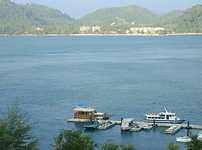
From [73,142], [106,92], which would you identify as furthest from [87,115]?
[73,142]

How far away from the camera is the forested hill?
13512 centimetres

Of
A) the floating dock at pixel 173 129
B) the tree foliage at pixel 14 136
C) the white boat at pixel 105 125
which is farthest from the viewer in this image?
the white boat at pixel 105 125

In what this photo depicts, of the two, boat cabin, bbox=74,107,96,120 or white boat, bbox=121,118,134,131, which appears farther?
boat cabin, bbox=74,107,96,120

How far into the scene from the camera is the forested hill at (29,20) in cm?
13512

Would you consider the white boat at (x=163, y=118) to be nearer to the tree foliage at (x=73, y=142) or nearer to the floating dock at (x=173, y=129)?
the floating dock at (x=173, y=129)

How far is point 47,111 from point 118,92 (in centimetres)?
680

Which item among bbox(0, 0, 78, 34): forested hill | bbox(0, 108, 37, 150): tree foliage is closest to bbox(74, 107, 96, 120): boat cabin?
bbox(0, 108, 37, 150): tree foliage

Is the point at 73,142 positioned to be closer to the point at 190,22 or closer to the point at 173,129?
the point at 173,129

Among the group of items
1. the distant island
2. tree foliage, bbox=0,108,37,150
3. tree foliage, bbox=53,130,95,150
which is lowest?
the distant island

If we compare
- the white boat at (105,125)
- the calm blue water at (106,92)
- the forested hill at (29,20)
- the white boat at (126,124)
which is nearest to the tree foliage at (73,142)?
the calm blue water at (106,92)

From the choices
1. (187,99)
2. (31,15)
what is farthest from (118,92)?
(31,15)

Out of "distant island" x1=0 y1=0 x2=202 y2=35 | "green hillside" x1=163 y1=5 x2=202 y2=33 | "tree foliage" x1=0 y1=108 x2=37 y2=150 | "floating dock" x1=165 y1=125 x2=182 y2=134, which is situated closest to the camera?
"tree foliage" x1=0 y1=108 x2=37 y2=150

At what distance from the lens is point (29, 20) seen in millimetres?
155000

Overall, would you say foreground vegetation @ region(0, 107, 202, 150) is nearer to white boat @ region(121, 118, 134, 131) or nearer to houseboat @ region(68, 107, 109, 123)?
white boat @ region(121, 118, 134, 131)
